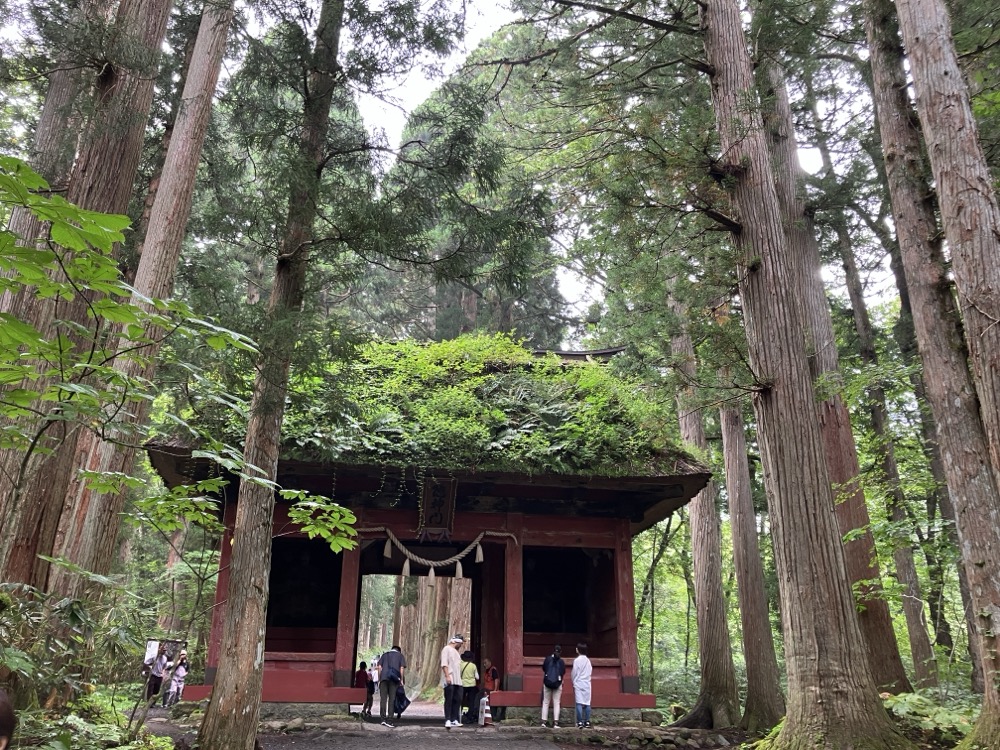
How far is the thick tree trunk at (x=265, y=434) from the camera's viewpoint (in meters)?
5.28

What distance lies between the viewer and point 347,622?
9.80 metres

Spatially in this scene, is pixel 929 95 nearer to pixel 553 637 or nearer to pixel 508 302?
pixel 553 637

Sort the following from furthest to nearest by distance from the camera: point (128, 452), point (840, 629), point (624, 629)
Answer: point (624, 629), point (128, 452), point (840, 629)

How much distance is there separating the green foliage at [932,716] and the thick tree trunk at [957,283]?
1509 millimetres

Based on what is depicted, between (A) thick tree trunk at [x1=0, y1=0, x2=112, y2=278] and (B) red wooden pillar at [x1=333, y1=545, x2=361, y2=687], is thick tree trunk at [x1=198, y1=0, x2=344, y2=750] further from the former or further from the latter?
(B) red wooden pillar at [x1=333, y1=545, x2=361, y2=687]

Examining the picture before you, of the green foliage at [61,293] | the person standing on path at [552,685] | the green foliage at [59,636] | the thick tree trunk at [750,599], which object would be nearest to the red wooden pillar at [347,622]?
the person standing on path at [552,685]

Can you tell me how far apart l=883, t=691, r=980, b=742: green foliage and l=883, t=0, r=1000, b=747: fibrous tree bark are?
152cm

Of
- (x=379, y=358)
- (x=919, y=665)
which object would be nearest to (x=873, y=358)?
(x=919, y=665)

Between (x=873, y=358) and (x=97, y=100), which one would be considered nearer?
(x=97, y=100)

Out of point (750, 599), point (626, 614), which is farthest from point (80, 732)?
point (750, 599)

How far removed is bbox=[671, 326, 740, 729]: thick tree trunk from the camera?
10.3m

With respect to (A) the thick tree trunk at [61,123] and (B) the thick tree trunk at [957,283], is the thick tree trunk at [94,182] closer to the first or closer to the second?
(A) the thick tree trunk at [61,123]

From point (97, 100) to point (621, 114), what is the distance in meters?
5.60

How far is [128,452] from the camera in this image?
6012 millimetres
